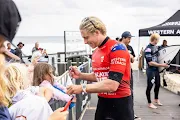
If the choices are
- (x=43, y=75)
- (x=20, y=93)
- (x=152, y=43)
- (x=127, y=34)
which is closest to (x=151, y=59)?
(x=152, y=43)

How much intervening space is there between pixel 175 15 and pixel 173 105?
8.86m

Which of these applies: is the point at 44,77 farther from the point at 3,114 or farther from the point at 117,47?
the point at 3,114

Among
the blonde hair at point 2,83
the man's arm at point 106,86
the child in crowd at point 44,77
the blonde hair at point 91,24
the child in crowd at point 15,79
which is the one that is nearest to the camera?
the blonde hair at point 2,83

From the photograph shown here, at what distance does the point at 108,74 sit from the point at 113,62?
144 millimetres

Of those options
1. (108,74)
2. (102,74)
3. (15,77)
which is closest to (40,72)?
(102,74)

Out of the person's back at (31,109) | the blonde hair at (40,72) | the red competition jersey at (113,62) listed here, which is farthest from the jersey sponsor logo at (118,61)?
the person's back at (31,109)

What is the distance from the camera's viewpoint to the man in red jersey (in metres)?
2.82

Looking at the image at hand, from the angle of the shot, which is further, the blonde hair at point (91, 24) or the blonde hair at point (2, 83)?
the blonde hair at point (91, 24)

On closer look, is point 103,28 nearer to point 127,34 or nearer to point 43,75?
point 43,75

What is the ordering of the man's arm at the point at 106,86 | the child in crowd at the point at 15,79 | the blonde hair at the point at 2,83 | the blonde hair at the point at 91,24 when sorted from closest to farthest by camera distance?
the blonde hair at the point at 2,83 < the child in crowd at the point at 15,79 < the man's arm at the point at 106,86 < the blonde hair at the point at 91,24

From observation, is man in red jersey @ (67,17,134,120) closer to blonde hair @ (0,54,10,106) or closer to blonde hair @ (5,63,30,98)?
blonde hair @ (5,63,30,98)

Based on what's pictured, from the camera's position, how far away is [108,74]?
2.91m

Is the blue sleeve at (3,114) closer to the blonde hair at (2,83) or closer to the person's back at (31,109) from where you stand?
the blonde hair at (2,83)

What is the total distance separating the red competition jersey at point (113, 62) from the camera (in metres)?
2.84
